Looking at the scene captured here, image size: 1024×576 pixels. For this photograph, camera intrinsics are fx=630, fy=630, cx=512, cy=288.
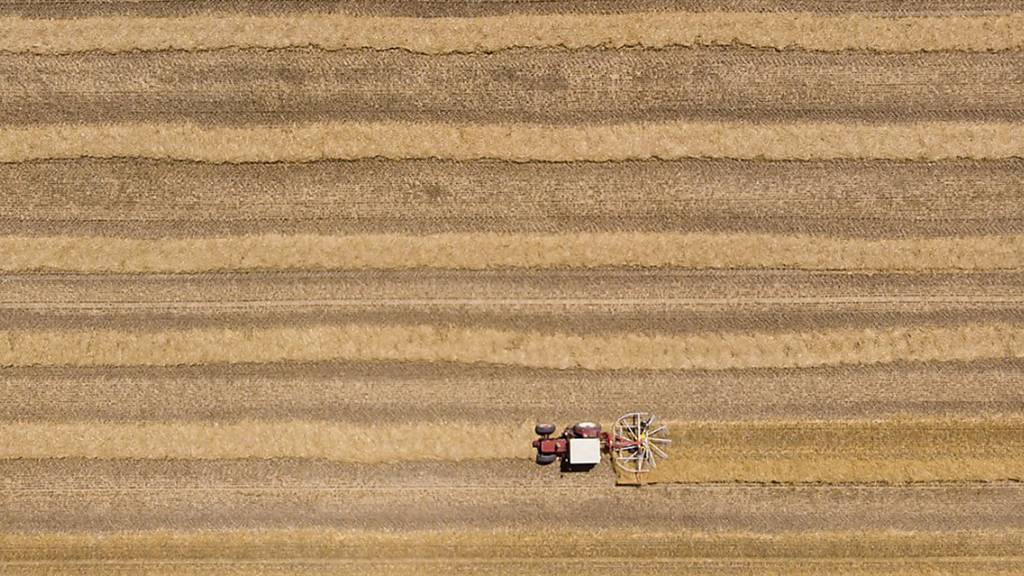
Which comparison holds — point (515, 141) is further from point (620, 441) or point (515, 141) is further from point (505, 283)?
point (620, 441)

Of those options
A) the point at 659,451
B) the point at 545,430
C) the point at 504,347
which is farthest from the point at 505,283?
the point at 659,451

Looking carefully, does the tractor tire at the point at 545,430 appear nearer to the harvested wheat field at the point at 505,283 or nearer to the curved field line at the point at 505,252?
the harvested wheat field at the point at 505,283

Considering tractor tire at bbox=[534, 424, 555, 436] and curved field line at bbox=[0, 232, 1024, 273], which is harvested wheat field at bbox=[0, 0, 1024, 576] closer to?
curved field line at bbox=[0, 232, 1024, 273]

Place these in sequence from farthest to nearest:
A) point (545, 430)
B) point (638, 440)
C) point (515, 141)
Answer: point (515, 141)
point (638, 440)
point (545, 430)

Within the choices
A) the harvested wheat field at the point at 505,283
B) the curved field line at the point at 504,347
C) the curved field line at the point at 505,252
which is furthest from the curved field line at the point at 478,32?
the curved field line at the point at 504,347

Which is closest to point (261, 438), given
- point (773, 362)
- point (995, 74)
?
point (773, 362)

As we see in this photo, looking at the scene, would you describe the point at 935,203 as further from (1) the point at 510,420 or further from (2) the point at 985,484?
(1) the point at 510,420

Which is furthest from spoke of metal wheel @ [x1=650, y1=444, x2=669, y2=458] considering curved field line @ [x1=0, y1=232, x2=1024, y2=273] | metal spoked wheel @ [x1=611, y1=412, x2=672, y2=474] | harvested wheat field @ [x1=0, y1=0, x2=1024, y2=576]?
curved field line @ [x1=0, y1=232, x2=1024, y2=273]

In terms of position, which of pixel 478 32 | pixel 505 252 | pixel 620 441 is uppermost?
pixel 478 32
